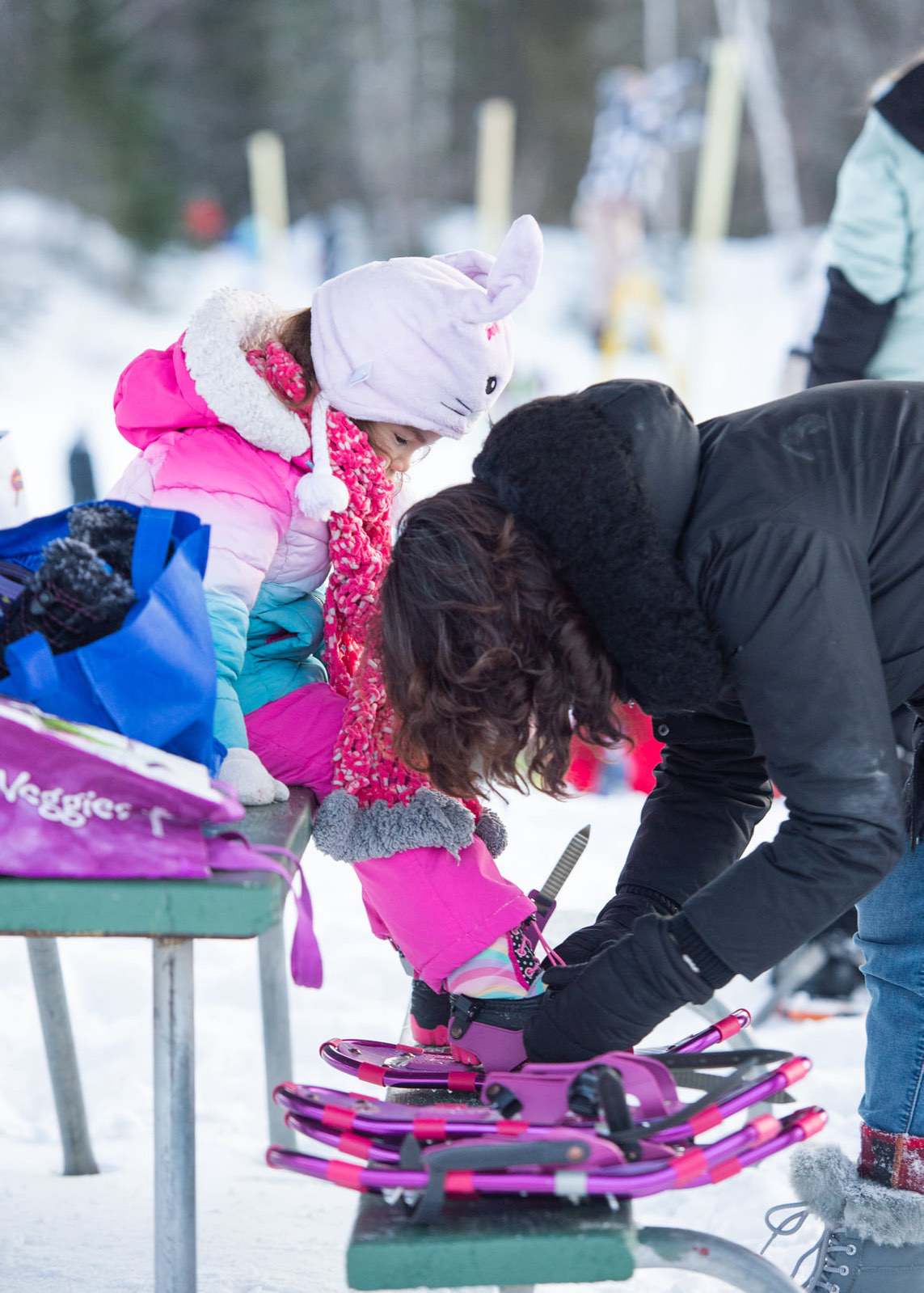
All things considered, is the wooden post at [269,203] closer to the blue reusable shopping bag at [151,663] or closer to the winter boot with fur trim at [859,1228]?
the blue reusable shopping bag at [151,663]

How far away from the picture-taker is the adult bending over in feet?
4.27

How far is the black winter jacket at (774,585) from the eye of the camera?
130 cm

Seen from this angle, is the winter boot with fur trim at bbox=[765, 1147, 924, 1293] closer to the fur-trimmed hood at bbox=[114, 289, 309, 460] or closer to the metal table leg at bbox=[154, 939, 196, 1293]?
the metal table leg at bbox=[154, 939, 196, 1293]

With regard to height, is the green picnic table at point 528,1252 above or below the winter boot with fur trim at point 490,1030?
above

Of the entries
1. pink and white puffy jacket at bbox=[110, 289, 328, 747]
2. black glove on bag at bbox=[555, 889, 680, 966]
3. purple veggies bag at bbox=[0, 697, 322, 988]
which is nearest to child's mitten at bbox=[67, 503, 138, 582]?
purple veggies bag at bbox=[0, 697, 322, 988]

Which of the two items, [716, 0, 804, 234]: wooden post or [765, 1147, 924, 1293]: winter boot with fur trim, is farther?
[716, 0, 804, 234]: wooden post

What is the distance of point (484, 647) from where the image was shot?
137 cm

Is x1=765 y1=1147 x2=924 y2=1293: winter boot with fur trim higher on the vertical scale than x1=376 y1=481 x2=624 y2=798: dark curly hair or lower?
lower

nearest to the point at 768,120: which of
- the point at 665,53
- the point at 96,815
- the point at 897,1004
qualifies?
the point at 665,53

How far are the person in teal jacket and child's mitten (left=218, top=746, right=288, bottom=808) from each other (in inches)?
74.7

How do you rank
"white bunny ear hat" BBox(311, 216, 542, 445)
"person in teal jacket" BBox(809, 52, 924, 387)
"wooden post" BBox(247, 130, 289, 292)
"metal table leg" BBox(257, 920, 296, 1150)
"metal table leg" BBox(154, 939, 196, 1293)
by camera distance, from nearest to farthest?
"metal table leg" BBox(154, 939, 196, 1293), "white bunny ear hat" BBox(311, 216, 542, 445), "metal table leg" BBox(257, 920, 296, 1150), "person in teal jacket" BBox(809, 52, 924, 387), "wooden post" BBox(247, 130, 289, 292)

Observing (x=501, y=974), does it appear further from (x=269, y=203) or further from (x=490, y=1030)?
(x=269, y=203)

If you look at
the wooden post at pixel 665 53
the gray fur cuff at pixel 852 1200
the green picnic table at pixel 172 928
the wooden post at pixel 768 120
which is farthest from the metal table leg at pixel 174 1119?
the wooden post at pixel 768 120

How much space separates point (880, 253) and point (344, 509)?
5.35 ft
